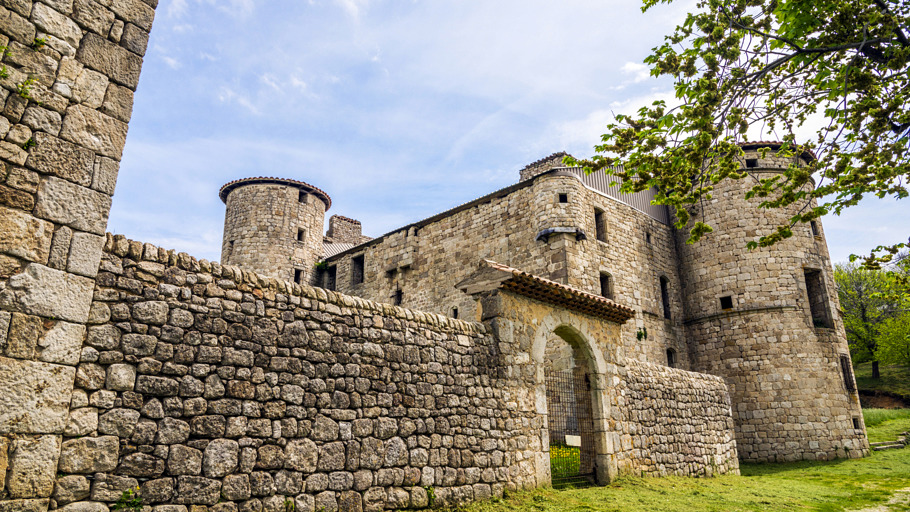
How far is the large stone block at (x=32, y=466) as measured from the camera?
4.20m

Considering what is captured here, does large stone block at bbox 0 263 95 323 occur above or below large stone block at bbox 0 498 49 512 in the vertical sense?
above

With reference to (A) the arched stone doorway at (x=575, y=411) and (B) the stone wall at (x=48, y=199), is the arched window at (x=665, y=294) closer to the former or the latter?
(A) the arched stone doorway at (x=575, y=411)

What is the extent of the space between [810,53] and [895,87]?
1.98 metres

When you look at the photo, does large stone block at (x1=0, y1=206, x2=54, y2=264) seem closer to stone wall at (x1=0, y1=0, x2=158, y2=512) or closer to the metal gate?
stone wall at (x1=0, y1=0, x2=158, y2=512)

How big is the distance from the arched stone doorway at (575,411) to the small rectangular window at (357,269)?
13.2 m

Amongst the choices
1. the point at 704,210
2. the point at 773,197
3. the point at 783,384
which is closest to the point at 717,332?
the point at 783,384

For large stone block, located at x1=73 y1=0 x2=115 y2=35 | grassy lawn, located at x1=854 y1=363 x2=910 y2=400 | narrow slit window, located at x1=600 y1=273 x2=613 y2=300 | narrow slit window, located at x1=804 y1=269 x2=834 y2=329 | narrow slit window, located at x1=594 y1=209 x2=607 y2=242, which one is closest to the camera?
large stone block, located at x1=73 y1=0 x2=115 y2=35

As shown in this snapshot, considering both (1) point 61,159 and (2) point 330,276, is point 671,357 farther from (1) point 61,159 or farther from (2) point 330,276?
(1) point 61,159

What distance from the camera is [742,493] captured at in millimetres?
10727

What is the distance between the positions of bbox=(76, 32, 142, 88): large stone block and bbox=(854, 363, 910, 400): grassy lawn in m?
39.2

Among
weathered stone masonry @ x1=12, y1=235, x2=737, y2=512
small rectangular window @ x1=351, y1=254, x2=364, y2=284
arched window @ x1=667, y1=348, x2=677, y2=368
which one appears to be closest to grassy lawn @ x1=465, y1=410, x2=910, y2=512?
weathered stone masonry @ x1=12, y1=235, x2=737, y2=512

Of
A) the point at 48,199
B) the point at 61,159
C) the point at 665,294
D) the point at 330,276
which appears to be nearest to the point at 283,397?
the point at 48,199

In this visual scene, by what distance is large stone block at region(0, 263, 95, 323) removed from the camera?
4.36 meters

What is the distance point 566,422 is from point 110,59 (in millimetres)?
9283
